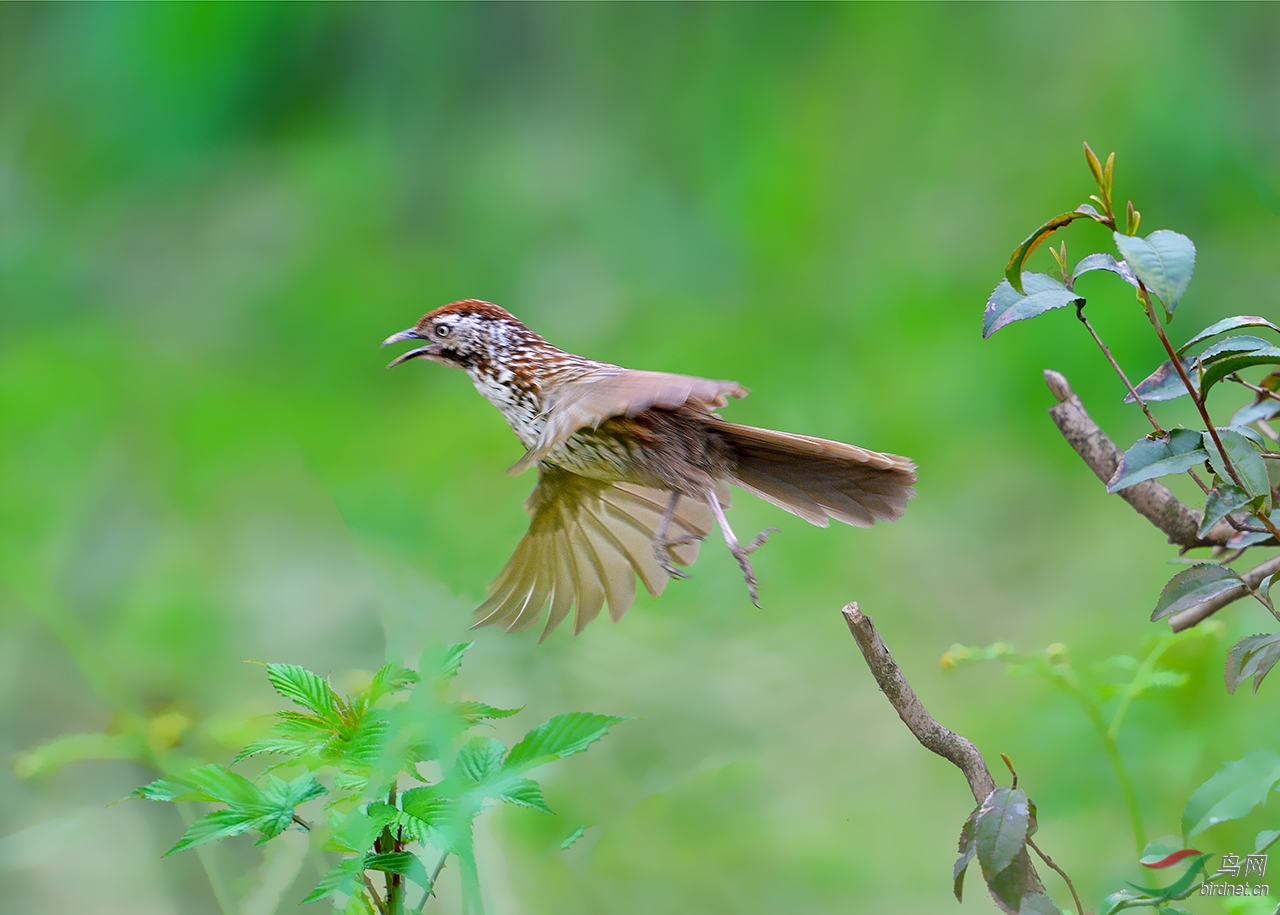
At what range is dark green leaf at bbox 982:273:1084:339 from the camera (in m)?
0.68

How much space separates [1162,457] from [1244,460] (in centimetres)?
5

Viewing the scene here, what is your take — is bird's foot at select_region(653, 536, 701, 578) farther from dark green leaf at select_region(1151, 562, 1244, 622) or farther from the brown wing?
dark green leaf at select_region(1151, 562, 1244, 622)

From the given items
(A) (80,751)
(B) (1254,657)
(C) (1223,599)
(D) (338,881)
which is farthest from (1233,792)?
(A) (80,751)

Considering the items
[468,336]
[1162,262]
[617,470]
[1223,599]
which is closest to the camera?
[1162,262]

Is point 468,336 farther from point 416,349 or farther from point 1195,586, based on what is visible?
point 1195,586

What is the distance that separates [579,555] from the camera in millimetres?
1111

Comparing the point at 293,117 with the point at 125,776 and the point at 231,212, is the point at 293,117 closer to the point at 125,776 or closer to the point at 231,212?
the point at 231,212

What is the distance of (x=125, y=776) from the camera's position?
162 cm

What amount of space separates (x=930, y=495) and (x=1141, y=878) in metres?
0.88

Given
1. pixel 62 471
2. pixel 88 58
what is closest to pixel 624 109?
pixel 88 58

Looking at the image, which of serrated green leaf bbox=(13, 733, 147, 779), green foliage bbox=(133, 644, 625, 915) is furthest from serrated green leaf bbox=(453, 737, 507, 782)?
serrated green leaf bbox=(13, 733, 147, 779)

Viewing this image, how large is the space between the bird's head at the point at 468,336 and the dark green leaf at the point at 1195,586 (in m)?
0.60

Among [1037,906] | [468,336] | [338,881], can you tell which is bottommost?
[1037,906]

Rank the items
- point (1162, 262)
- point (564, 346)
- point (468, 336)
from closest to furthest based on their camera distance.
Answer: point (1162, 262)
point (468, 336)
point (564, 346)
